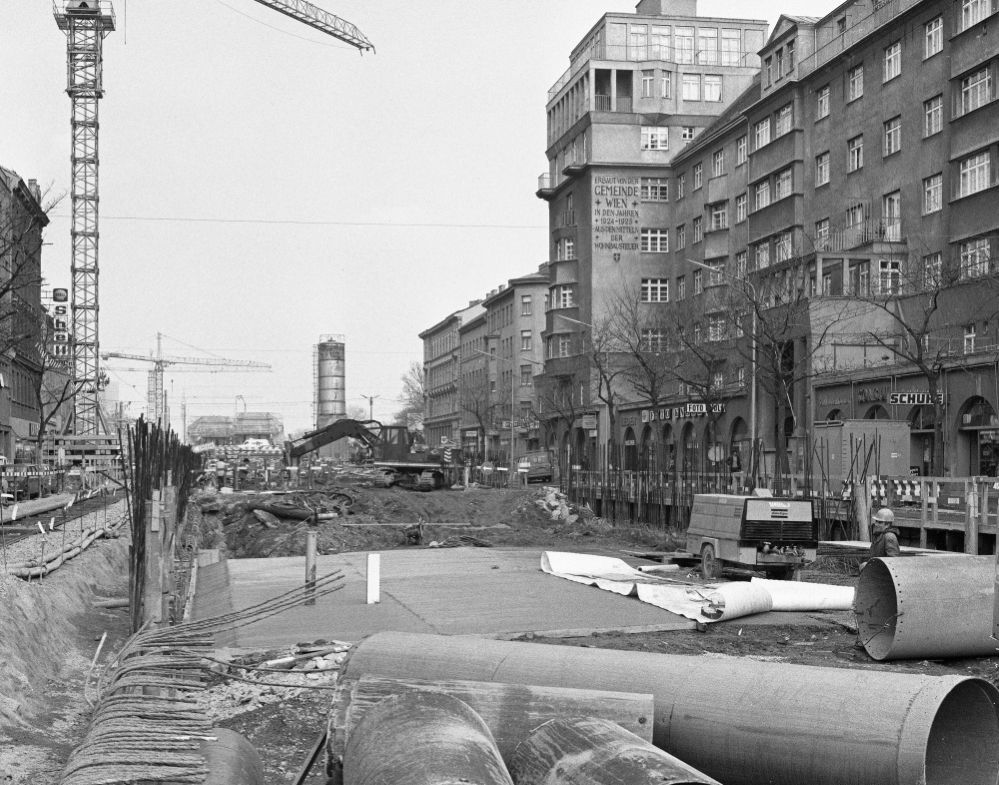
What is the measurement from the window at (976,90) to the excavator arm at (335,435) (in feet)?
91.9

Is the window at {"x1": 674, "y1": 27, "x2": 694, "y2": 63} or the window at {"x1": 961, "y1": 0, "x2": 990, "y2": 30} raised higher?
the window at {"x1": 674, "y1": 27, "x2": 694, "y2": 63}

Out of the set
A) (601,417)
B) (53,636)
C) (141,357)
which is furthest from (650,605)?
(141,357)

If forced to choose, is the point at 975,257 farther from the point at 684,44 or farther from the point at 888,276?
the point at 684,44

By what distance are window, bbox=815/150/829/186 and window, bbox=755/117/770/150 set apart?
4659 millimetres

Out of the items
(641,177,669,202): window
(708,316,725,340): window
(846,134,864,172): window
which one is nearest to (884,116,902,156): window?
(846,134,864,172): window

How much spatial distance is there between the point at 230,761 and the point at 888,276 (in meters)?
41.4

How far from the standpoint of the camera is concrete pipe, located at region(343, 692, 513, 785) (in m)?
5.65

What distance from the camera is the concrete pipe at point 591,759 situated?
5.67m

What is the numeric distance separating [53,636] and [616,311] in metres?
50.4

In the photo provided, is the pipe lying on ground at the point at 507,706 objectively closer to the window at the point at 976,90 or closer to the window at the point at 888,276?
the window at the point at 888,276

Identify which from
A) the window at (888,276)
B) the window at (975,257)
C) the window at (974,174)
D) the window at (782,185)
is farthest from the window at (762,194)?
the window at (975,257)

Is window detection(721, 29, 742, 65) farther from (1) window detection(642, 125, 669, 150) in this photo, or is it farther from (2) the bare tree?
(2) the bare tree

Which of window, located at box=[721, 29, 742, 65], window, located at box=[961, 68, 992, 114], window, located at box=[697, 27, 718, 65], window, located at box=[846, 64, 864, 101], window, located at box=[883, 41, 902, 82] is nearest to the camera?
window, located at box=[961, 68, 992, 114]

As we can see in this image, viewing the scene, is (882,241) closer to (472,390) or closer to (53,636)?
(53,636)
